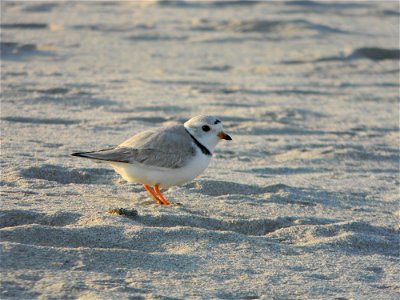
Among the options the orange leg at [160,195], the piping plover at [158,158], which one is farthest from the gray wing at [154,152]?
the orange leg at [160,195]

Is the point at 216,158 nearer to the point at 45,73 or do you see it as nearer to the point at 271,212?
the point at 271,212

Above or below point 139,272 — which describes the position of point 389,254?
below

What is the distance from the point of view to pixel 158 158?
4.73m

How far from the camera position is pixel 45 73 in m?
9.12

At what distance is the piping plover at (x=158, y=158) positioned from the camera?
4688mm

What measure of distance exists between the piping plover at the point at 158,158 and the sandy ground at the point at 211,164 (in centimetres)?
21

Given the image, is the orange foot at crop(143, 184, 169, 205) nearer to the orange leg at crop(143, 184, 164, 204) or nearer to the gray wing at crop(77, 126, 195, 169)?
the orange leg at crop(143, 184, 164, 204)

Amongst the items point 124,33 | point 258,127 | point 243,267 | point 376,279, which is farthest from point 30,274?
point 124,33

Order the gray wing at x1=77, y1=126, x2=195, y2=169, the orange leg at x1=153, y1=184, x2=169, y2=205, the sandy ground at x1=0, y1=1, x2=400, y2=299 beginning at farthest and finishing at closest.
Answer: the orange leg at x1=153, y1=184, x2=169, y2=205 < the gray wing at x1=77, y1=126, x2=195, y2=169 < the sandy ground at x1=0, y1=1, x2=400, y2=299

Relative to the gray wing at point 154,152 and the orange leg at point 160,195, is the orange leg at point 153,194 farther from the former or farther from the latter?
the gray wing at point 154,152

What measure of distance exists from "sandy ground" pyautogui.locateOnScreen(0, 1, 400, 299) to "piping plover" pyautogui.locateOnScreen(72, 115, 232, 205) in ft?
0.68

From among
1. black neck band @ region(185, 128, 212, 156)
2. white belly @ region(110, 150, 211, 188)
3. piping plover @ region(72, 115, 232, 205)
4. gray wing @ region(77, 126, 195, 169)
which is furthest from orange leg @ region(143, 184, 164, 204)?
black neck band @ region(185, 128, 212, 156)

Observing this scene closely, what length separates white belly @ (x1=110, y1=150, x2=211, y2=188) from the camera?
15.4ft

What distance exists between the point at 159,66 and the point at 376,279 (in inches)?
266
